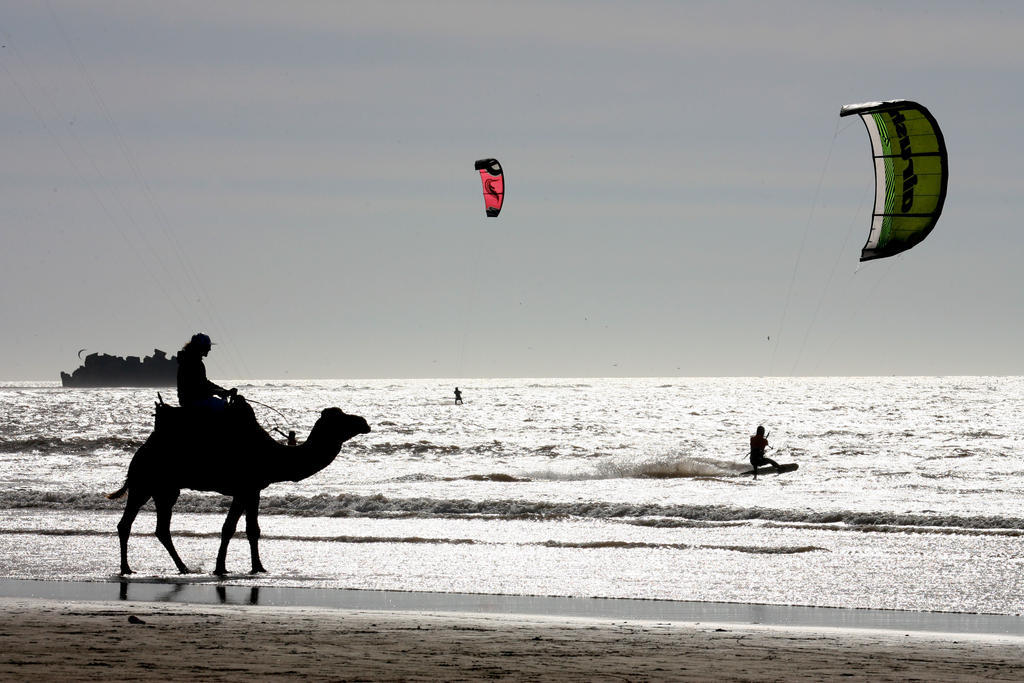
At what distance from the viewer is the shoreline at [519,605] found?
9711mm

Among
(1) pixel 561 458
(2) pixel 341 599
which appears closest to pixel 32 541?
(2) pixel 341 599

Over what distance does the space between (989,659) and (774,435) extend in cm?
5592

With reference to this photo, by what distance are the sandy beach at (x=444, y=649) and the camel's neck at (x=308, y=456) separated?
289 cm

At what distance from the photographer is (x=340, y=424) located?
13.0 meters

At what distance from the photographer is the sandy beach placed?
715 cm

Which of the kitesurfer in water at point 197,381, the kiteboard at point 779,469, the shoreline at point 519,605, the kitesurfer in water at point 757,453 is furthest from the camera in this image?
the kiteboard at point 779,469

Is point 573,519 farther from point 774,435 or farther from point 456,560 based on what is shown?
point 774,435

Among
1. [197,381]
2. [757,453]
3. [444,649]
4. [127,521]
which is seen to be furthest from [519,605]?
[757,453]

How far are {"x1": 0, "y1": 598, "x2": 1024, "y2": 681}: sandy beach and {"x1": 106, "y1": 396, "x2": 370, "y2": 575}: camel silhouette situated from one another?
2570 millimetres

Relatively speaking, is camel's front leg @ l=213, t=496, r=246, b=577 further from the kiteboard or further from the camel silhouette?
the kiteboard

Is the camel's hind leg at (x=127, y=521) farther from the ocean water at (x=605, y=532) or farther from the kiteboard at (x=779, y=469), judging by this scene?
the kiteboard at (x=779, y=469)

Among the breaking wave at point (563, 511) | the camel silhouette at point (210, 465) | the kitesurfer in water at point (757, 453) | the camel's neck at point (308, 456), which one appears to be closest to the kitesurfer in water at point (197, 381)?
the camel silhouette at point (210, 465)

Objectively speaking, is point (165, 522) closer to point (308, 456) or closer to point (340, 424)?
point (308, 456)

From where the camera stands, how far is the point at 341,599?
1094 cm
